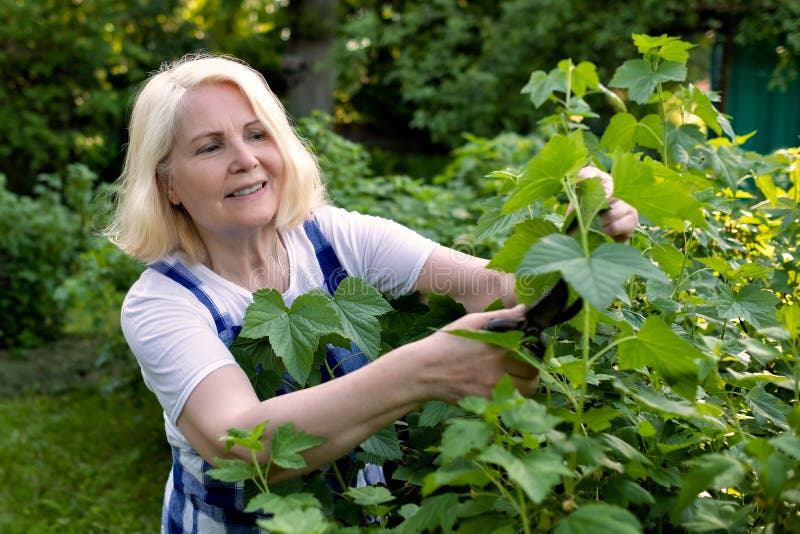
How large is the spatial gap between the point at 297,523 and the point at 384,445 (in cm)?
46

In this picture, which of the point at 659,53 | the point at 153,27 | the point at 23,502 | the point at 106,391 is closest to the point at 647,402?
the point at 659,53

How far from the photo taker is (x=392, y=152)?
14078 millimetres

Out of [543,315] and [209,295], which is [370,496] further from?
[209,295]

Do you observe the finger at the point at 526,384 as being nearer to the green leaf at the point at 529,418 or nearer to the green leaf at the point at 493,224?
the green leaf at the point at 529,418

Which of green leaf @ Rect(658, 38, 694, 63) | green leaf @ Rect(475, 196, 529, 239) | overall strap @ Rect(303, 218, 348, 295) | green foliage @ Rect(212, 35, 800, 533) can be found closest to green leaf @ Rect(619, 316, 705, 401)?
green foliage @ Rect(212, 35, 800, 533)

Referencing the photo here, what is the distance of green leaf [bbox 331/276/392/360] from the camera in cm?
155

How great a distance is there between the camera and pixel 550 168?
1192 millimetres

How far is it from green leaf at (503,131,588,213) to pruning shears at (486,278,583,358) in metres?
0.15

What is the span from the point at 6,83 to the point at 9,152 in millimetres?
990

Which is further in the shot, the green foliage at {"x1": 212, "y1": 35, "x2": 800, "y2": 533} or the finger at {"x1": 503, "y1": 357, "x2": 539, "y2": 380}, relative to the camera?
the finger at {"x1": 503, "y1": 357, "x2": 539, "y2": 380}

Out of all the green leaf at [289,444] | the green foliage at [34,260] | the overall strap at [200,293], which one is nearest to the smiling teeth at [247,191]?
the overall strap at [200,293]

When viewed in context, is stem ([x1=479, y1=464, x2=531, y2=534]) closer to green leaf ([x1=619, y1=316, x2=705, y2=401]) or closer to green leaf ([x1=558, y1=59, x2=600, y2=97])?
green leaf ([x1=619, y1=316, x2=705, y2=401])

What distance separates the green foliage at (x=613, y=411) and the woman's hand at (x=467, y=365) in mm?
48

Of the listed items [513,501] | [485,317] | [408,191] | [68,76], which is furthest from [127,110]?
[68,76]
